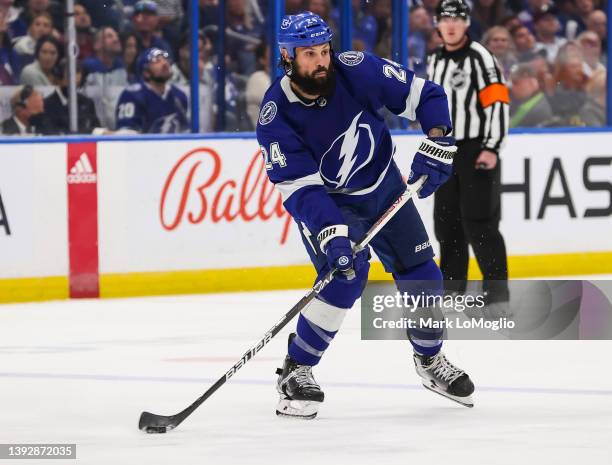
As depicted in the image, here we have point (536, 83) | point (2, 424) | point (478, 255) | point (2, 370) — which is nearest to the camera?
point (2, 424)

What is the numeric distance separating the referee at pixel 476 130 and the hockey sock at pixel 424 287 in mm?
1774

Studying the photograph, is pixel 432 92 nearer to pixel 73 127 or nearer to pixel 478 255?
pixel 478 255

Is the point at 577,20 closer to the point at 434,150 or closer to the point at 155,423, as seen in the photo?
the point at 434,150

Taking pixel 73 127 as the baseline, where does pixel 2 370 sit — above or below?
below

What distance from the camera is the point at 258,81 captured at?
7398 mm

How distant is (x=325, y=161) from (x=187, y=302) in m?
2.65

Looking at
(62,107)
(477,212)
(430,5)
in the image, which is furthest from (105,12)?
(477,212)

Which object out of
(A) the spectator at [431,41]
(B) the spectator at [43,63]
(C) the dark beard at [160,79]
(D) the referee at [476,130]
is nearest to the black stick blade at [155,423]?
(D) the referee at [476,130]

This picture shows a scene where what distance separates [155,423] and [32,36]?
11.0ft

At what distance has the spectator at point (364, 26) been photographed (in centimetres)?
766

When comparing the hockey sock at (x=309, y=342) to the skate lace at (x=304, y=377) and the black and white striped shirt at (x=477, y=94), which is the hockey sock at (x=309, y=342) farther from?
the black and white striped shirt at (x=477, y=94)

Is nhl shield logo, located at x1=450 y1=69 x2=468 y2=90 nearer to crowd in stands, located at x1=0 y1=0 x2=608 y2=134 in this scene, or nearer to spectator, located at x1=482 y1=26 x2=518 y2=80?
crowd in stands, located at x1=0 y1=0 x2=608 y2=134

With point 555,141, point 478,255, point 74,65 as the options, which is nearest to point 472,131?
point 478,255

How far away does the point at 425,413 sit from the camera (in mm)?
4051
